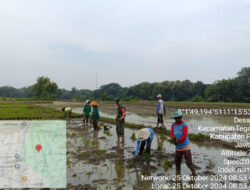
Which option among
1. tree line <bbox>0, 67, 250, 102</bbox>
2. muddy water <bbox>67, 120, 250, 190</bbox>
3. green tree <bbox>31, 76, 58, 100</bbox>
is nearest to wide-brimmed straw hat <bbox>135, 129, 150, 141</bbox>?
muddy water <bbox>67, 120, 250, 190</bbox>

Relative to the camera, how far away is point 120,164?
554 centimetres

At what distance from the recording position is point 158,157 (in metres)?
6.07

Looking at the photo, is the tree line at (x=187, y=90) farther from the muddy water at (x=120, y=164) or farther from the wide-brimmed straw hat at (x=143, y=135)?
the wide-brimmed straw hat at (x=143, y=135)

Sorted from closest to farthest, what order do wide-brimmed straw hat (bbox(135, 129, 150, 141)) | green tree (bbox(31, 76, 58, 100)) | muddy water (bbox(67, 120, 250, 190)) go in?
muddy water (bbox(67, 120, 250, 190))
wide-brimmed straw hat (bbox(135, 129, 150, 141))
green tree (bbox(31, 76, 58, 100))

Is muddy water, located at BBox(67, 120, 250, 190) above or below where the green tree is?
below

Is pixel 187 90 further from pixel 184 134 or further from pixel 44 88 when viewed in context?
pixel 184 134

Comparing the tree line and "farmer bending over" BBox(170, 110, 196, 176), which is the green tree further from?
"farmer bending over" BBox(170, 110, 196, 176)

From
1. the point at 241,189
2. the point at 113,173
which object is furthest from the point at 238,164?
the point at 113,173

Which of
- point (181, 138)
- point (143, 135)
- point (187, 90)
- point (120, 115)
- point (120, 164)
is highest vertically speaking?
point (187, 90)

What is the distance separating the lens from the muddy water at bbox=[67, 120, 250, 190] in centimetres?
445

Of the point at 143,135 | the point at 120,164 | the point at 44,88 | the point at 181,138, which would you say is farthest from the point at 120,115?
the point at 44,88

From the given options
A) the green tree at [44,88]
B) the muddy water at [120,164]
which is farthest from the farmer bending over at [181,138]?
the green tree at [44,88]

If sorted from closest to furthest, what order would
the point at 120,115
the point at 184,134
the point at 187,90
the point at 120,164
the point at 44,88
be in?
the point at 184,134 < the point at 120,164 < the point at 120,115 < the point at 187,90 < the point at 44,88

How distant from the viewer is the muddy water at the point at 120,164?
4445mm
